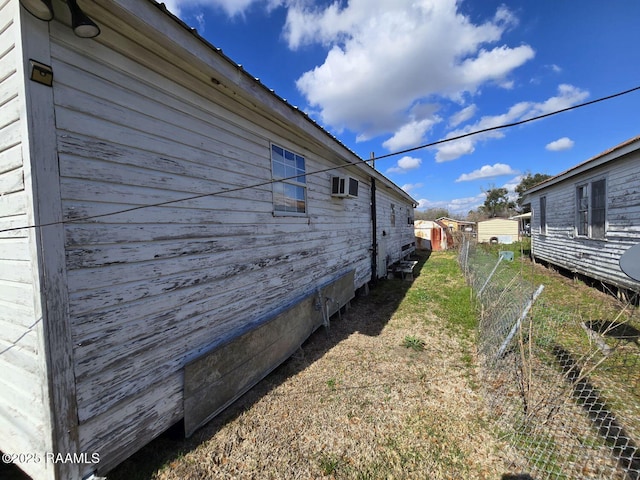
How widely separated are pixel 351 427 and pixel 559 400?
1.84 m

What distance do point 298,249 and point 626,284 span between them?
300 inches

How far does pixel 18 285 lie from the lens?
180 centimetres

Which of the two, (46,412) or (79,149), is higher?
(79,149)

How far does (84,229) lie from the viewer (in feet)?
6.02

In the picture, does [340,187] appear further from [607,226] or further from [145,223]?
[607,226]

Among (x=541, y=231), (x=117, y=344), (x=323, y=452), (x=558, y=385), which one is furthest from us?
(x=541, y=231)

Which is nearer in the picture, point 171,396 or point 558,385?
point 171,396

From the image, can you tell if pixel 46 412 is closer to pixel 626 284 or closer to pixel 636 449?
pixel 636 449

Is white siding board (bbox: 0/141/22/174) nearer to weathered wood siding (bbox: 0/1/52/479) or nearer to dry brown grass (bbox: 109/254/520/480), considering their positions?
weathered wood siding (bbox: 0/1/52/479)

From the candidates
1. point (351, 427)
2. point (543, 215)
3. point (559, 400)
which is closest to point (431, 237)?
point (543, 215)

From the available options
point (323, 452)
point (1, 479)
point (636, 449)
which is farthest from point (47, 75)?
point (636, 449)

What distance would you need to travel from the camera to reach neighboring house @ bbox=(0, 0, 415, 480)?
5.51ft

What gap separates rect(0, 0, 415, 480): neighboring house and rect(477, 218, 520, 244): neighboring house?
27.3 m

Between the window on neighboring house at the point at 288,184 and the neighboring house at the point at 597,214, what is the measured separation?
628cm
